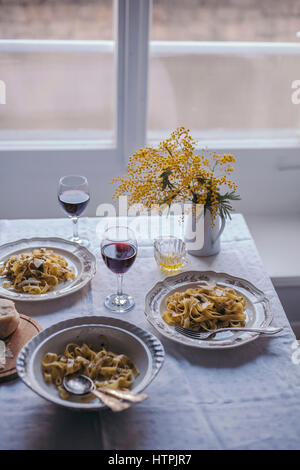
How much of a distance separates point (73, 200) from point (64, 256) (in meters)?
0.17

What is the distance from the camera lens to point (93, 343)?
4.09 feet

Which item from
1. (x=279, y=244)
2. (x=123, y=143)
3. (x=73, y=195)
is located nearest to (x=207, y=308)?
(x=73, y=195)

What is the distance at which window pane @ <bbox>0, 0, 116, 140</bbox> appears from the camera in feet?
8.41

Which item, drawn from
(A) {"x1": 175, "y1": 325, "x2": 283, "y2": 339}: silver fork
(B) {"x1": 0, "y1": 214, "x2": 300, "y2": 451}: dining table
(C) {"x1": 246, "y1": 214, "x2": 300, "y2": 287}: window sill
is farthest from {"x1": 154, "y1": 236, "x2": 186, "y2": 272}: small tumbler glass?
(C) {"x1": 246, "y1": 214, "x2": 300, "y2": 287}: window sill

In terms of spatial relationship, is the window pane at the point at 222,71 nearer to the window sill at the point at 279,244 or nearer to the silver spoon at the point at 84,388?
the window sill at the point at 279,244

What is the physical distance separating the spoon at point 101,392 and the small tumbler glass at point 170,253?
0.54 meters

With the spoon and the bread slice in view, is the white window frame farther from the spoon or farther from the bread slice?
the spoon

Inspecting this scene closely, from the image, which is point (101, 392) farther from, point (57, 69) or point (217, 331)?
point (57, 69)

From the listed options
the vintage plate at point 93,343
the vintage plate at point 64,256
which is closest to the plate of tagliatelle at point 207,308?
the vintage plate at point 93,343

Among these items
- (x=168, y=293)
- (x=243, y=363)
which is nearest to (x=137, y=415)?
(x=243, y=363)

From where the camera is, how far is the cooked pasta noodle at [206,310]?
1.35 m

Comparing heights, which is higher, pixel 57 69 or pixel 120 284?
pixel 57 69

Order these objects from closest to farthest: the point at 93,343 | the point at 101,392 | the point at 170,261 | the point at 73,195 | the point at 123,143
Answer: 1. the point at 101,392
2. the point at 93,343
3. the point at 170,261
4. the point at 73,195
5. the point at 123,143
